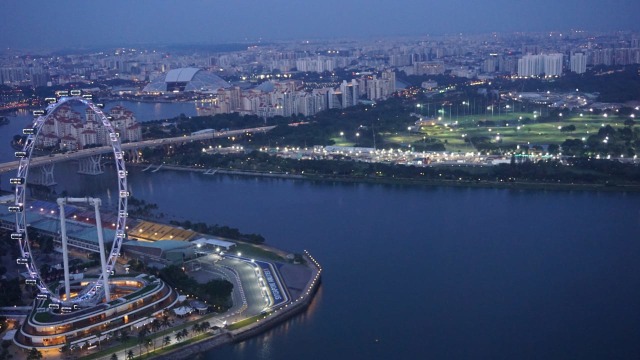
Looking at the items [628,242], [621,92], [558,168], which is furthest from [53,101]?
[621,92]

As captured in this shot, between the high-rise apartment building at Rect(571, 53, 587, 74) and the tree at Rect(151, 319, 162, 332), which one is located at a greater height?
the high-rise apartment building at Rect(571, 53, 587, 74)

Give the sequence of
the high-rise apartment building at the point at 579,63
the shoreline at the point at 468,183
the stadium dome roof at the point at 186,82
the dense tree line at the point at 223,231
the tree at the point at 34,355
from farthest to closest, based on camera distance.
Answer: the high-rise apartment building at the point at 579,63 < the stadium dome roof at the point at 186,82 < the shoreline at the point at 468,183 < the dense tree line at the point at 223,231 < the tree at the point at 34,355

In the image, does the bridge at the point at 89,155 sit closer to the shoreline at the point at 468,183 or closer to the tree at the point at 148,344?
the shoreline at the point at 468,183

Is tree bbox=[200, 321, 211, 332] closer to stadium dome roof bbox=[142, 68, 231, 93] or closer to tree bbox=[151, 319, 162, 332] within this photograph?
tree bbox=[151, 319, 162, 332]

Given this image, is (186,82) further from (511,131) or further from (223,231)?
(223,231)

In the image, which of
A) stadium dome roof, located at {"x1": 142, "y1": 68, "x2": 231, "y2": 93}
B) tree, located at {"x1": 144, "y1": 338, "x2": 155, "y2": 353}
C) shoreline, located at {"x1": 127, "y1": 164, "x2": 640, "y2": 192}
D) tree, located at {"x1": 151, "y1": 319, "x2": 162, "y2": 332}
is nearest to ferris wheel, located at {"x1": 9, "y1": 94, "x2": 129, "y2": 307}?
tree, located at {"x1": 151, "y1": 319, "x2": 162, "y2": 332}

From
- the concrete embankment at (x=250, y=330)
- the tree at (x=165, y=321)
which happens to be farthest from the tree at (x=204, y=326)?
the tree at (x=165, y=321)
